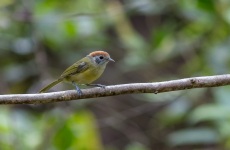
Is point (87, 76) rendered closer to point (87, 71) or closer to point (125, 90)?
point (87, 71)

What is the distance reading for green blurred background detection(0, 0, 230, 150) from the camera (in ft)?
16.4

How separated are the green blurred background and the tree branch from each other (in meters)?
1.66

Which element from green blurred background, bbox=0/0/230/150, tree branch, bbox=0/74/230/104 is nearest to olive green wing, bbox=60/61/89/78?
tree branch, bbox=0/74/230/104

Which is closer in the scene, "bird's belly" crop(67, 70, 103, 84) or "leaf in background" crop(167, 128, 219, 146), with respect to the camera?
"bird's belly" crop(67, 70, 103, 84)

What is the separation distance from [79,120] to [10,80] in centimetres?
121

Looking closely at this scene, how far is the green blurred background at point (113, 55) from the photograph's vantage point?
5.00 m

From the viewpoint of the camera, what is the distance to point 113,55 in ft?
23.4

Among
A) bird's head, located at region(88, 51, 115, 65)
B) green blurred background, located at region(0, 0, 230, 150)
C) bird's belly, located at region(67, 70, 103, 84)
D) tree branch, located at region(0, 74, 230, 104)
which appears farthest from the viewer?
green blurred background, located at region(0, 0, 230, 150)

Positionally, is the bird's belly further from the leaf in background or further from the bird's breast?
the leaf in background

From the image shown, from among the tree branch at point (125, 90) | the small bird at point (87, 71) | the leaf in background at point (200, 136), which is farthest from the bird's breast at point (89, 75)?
the leaf in background at point (200, 136)

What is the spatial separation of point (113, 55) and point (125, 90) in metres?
A: 4.14

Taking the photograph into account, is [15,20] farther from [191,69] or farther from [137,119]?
[137,119]

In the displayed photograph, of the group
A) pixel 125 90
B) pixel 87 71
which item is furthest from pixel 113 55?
pixel 125 90

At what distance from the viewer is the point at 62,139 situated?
4.80m
